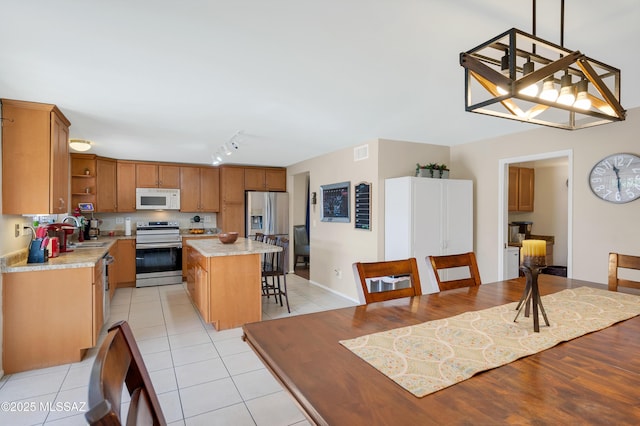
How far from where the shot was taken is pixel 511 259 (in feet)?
14.1

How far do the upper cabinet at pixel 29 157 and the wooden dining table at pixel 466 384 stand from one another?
270 centimetres

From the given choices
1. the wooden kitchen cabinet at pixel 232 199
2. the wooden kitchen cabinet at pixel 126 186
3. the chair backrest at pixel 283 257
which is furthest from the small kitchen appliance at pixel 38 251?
the wooden kitchen cabinet at pixel 232 199

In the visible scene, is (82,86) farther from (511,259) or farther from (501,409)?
(511,259)

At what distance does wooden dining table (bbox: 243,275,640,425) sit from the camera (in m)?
0.79

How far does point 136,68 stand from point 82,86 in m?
0.66

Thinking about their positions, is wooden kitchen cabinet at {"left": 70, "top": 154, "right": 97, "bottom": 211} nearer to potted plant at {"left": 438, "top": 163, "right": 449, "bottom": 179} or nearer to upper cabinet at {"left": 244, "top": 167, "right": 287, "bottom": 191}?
upper cabinet at {"left": 244, "top": 167, "right": 287, "bottom": 191}

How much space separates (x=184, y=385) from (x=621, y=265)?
316cm

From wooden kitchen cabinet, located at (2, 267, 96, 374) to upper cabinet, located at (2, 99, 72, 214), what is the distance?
599 mm

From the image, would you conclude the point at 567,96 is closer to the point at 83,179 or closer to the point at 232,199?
the point at 232,199

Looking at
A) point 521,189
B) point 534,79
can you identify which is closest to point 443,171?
point 521,189

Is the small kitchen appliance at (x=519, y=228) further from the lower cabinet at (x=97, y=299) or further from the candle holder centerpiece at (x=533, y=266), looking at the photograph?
the lower cabinet at (x=97, y=299)

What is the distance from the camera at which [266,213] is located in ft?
21.5

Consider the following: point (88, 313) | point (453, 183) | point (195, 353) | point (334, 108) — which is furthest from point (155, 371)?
point (453, 183)

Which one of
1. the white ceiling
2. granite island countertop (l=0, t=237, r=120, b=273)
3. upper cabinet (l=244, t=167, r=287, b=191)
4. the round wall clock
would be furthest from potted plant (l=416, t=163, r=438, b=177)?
granite island countertop (l=0, t=237, r=120, b=273)
